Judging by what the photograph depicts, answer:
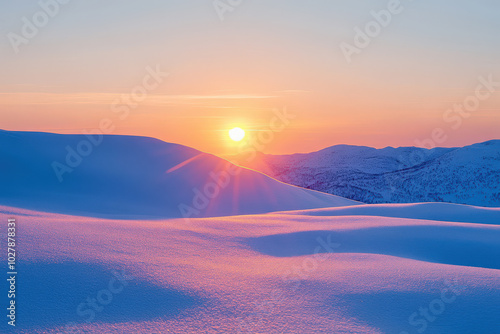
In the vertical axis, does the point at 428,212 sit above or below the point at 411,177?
below

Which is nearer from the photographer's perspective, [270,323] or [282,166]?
[270,323]

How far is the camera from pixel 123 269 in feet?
14.9

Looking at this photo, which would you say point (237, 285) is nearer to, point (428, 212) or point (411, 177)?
point (428, 212)

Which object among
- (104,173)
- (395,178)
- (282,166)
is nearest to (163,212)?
(104,173)

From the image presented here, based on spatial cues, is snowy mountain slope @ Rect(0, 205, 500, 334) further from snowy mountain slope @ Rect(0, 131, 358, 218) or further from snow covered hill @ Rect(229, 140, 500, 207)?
snow covered hill @ Rect(229, 140, 500, 207)

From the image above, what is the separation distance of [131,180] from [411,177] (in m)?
28.1

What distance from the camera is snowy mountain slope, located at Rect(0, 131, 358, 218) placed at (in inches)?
491

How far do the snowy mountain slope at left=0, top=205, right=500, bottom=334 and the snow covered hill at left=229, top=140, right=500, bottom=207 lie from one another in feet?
83.2

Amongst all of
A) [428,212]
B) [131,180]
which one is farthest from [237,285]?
[131,180]

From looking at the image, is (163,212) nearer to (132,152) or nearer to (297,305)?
(132,152)

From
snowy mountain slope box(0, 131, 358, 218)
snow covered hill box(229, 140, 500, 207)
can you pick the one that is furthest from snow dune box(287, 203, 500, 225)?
snow covered hill box(229, 140, 500, 207)

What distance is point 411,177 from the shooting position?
3588 centimetres

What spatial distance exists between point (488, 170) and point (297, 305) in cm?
3544

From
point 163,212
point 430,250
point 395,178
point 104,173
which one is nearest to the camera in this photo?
point 430,250
